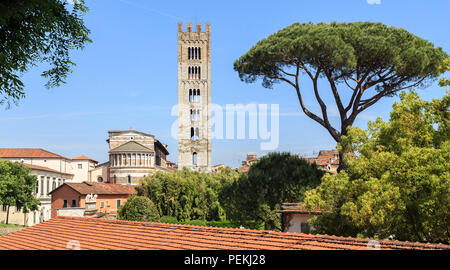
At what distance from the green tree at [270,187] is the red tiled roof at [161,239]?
16.0 meters

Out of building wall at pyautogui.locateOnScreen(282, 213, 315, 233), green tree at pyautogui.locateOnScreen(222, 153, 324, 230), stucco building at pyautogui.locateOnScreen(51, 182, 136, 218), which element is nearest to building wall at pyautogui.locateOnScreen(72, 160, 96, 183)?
stucco building at pyautogui.locateOnScreen(51, 182, 136, 218)

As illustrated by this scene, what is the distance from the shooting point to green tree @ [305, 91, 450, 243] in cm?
1176

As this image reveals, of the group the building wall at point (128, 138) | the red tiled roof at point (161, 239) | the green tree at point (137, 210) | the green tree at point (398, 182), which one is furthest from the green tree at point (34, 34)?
the building wall at point (128, 138)

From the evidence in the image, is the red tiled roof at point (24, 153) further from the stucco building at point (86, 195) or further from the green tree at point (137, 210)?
the green tree at point (137, 210)

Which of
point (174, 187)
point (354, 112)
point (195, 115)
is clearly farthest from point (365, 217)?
point (195, 115)

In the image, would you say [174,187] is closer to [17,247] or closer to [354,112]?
[354,112]

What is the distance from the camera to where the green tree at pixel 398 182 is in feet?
38.6

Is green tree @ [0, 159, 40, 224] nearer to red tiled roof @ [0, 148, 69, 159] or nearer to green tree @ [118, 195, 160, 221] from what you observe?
green tree @ [118, 195, 160, 221]

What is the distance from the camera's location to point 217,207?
1857 inches

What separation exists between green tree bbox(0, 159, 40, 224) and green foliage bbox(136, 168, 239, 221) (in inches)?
638

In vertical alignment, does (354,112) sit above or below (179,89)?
below

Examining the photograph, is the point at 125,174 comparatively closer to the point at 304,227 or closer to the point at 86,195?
the point at 86,195
